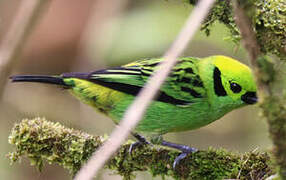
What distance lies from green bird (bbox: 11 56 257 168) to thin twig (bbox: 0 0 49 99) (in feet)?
3.37

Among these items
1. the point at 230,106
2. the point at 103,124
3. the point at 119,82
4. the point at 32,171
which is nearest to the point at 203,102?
the point at 230,106

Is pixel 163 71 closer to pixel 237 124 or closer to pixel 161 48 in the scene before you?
pixel 161 48

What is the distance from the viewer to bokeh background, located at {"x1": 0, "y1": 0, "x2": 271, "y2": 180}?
577cm

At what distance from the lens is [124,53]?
5883 millimetres

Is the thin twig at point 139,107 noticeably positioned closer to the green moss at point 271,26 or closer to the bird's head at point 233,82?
the green moss at point 271,26

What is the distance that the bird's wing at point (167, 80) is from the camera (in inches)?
155

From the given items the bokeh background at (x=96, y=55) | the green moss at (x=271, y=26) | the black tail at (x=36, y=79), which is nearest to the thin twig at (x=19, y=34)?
the black tail at (x=36, y=79)

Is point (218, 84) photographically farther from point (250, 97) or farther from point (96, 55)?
point (96, 55)

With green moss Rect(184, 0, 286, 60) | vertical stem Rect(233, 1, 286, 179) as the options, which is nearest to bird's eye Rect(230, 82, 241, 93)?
green moss Rect(184, 0, 286, 60)

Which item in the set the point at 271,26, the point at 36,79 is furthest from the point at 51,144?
the point at 271,26

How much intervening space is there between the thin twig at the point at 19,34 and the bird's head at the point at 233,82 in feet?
5.50

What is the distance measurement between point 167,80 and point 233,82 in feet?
2.16

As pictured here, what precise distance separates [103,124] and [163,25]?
175 cm

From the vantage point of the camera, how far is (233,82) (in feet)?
12.0
